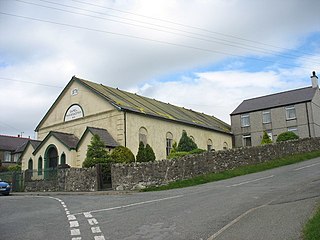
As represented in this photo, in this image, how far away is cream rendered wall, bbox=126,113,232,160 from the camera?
33.0 meters

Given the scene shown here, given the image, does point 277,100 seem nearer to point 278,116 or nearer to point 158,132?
point 278,116

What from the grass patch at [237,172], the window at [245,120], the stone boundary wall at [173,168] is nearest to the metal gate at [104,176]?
the stone boundary wall at [173,168]

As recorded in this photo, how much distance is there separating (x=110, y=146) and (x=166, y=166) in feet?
31.4

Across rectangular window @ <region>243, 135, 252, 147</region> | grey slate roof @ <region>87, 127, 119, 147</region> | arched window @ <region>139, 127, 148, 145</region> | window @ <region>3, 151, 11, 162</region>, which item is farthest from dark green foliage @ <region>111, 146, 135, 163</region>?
window @ <region>3, 151, 11, 162</region>

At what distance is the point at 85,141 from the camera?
1277 inches

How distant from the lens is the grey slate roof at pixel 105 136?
31203 millimetres

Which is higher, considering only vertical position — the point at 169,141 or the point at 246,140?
the point at 246,140

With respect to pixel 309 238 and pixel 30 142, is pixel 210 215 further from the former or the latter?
pixel 30 142

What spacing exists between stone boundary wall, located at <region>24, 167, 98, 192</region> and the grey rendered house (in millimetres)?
25905

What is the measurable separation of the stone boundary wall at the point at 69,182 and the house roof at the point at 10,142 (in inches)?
1283

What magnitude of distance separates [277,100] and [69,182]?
2936 cm

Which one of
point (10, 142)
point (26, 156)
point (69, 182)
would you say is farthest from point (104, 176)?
point (10, 142)

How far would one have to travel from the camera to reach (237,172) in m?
24.9

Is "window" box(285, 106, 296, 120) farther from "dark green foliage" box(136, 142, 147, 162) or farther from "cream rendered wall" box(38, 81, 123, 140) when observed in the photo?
"cream rendered wall" box(38, 81, 123, 140)
